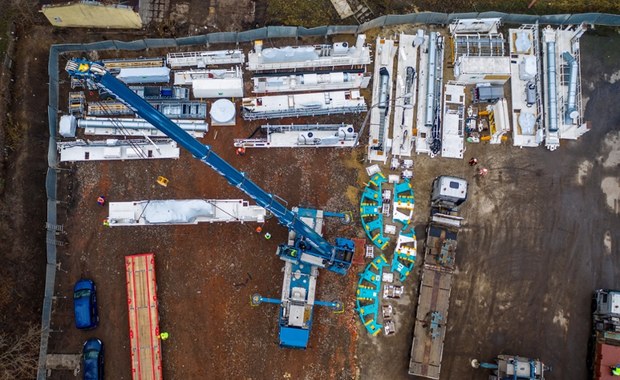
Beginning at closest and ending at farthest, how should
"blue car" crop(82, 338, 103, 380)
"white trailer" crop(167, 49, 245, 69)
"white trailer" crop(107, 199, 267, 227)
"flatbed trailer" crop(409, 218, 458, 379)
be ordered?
1. "blue car" crop(82, 338, 103, 380)
2. "flatbed trailer" crop(409, 218, 458, 379)
3. "white trailer" crop(107, 199, 267, 227)
4. "white trailer" crop(167, 49, 245, 69)

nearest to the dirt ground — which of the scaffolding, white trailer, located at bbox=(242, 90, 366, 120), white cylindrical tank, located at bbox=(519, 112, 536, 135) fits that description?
white cylindrical tank, located at bbox=(519, 112, 536, 135)

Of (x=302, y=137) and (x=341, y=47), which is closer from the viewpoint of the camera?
(x=302, y=137)

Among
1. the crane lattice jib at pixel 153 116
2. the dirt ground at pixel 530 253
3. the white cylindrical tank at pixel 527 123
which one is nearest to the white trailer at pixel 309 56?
the dirt ground at pixel 530 253

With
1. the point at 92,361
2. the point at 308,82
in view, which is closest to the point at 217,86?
the point at 308,82

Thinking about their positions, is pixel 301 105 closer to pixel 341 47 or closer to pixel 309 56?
pixel 309 56

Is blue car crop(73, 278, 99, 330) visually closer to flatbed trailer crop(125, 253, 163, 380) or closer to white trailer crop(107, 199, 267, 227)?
flatbed trailer crop(125, 253, 163, 380)

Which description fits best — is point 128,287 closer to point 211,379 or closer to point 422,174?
point 211,379
